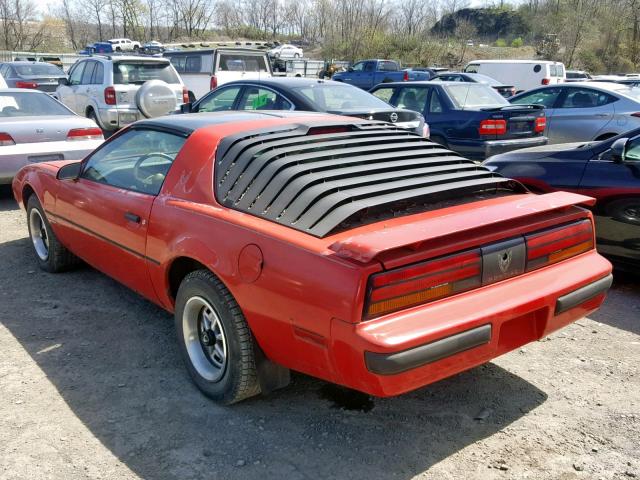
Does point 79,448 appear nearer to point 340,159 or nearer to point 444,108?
point 340,159

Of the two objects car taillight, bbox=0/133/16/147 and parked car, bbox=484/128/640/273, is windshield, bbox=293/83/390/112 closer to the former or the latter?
parked car, bbox=484/128/640/273

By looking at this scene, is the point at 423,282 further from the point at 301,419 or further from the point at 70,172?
the point at 70,172

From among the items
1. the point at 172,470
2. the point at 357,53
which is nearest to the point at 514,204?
the point at 172,470

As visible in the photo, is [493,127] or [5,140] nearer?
[5,140]

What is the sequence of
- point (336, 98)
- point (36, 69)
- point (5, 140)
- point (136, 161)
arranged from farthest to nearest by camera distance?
point (36, 69), point (336, 98), point (5, 140), point (136, 161)

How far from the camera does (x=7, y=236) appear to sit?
624 centimetres

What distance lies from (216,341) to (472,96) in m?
A: 8.25

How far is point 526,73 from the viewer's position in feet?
76.0

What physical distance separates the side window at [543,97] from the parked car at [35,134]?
26.6 ft

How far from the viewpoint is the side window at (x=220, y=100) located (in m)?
8.88

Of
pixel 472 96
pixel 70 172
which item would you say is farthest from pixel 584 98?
pixel 70 172

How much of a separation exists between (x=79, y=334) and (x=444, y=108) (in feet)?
25.0

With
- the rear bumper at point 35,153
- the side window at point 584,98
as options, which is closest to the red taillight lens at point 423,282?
the rear bumper at point 35,153

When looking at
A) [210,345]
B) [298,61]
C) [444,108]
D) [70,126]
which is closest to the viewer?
[210,345]
